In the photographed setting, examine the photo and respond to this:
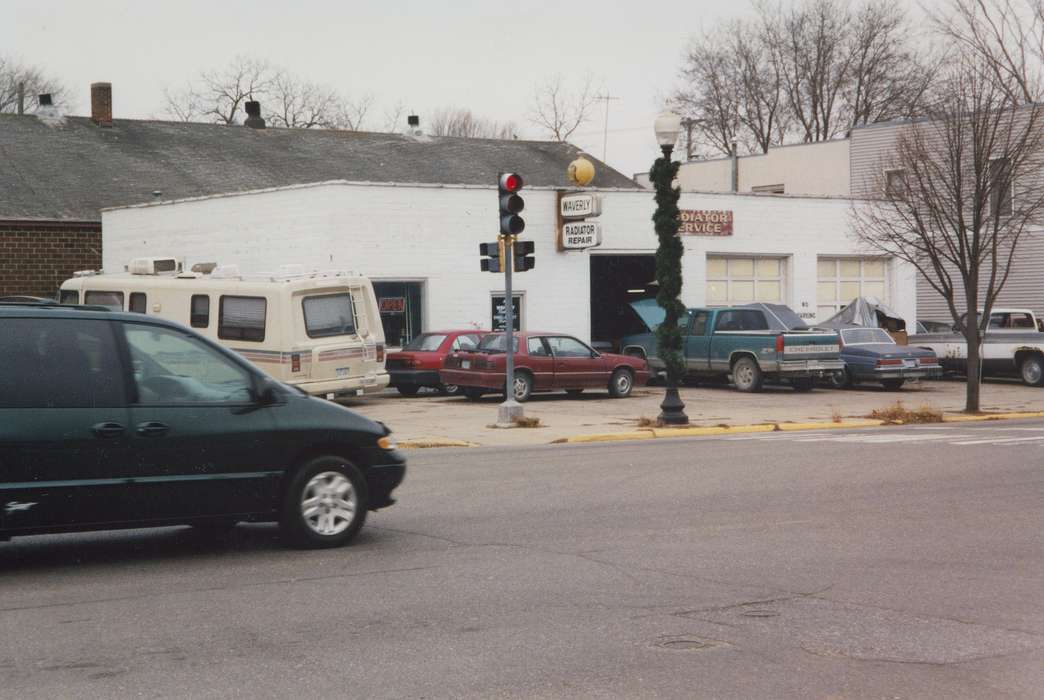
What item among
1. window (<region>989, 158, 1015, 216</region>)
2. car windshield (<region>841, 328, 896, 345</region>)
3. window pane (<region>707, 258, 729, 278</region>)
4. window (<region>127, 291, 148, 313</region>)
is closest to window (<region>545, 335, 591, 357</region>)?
car windshield (<region>841, 328, 896, 345</region>)

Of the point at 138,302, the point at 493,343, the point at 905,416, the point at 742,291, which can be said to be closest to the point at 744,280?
the point at 742,291

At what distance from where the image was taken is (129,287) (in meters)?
26.5

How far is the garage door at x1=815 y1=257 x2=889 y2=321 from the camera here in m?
37.5

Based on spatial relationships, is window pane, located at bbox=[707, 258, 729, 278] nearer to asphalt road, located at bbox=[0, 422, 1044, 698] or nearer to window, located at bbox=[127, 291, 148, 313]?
window, located at bbox=[127, 291, 148, 313]

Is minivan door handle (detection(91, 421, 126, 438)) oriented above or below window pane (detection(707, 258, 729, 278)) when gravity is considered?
below

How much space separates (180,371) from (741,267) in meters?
28.3

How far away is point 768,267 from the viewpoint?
36750mm

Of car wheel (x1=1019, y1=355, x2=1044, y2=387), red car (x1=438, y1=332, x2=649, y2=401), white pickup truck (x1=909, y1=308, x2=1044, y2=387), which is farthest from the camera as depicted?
white pickup truck (x1=909, y1=308, x2=1044, y2=387)

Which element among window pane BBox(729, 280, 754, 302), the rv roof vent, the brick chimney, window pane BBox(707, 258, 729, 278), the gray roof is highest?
the brick chimney

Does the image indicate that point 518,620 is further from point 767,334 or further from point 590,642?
point 767,334

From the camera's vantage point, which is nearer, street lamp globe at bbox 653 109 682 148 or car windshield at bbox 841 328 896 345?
street lamp globe at bbox 653 109 682 148

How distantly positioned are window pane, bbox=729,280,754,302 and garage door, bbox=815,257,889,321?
1963 millimetres

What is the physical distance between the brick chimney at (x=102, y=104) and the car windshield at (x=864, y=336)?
75.9 feet

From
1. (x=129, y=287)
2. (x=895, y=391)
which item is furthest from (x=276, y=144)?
(x=895, y=391)
